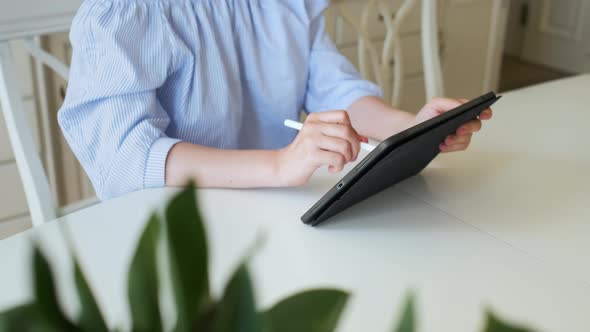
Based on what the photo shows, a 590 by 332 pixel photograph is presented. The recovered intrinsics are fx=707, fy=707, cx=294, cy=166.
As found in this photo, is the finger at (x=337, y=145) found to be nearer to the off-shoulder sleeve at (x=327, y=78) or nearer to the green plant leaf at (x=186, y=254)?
the off-shoulder sleeve at (x=327, y=78)

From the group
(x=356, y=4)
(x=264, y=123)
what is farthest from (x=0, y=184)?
(x=356, y=4)

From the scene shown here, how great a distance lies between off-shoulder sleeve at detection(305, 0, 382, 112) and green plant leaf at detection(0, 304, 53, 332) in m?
0.93

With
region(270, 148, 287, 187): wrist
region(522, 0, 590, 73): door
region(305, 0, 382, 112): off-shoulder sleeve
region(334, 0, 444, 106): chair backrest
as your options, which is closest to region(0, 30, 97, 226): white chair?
region(270, 148, 287, 187): wrist

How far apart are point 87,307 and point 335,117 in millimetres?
583

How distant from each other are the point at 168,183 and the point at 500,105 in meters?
0.58

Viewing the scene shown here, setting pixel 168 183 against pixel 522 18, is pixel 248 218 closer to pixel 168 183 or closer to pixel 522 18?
pixel 168 183

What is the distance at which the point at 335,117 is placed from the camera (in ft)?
2.54

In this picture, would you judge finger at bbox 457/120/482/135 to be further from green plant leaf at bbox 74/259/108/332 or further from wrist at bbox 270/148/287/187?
green plant leaf at bbox 74/259/108/332

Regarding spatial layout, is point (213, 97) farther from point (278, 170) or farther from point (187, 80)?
point (278, 170)

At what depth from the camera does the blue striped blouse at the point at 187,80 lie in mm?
869

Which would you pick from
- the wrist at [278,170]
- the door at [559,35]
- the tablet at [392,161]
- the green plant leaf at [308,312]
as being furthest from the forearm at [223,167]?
the door at [559,35]

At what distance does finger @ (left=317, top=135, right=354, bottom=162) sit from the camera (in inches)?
30.1

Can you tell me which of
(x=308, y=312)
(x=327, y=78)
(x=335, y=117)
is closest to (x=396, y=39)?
(x=327, y=78)

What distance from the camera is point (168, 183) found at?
0.85m
